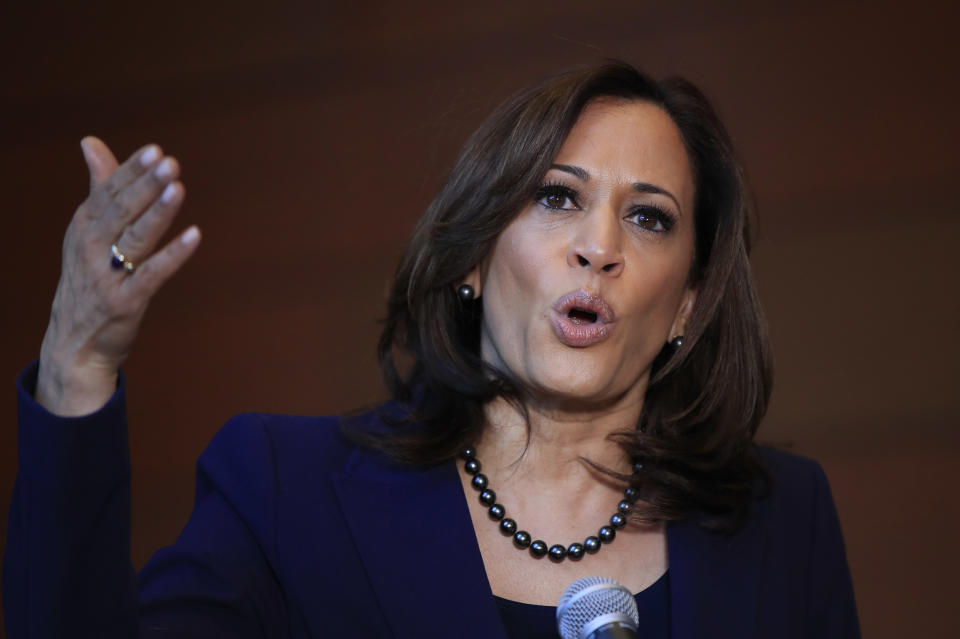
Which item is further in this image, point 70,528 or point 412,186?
point 412,186

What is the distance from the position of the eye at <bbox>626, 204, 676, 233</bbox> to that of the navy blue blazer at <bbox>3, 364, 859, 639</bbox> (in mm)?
537

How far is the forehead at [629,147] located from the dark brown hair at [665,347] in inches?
1.2

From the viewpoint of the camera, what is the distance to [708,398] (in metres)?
2.24

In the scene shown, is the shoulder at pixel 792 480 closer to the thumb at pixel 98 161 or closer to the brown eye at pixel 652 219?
the brown eye at pixel 652 219

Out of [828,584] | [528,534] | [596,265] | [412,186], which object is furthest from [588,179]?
[412,186]

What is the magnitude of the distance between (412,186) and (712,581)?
1678 millimetres

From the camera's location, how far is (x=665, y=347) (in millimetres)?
2309

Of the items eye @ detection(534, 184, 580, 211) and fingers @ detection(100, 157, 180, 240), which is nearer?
fingers @ detection(100, 157, 180, 240)

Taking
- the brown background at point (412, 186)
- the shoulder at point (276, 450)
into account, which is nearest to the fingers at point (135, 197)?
the shoulder at point (276, 450)

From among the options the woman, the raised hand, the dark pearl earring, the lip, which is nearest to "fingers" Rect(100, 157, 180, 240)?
the raised hand

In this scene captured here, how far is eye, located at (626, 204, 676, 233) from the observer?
2.09 meters

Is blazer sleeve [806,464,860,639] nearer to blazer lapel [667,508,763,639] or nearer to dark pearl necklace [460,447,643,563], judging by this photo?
blazer lapel [667,508,763,639]

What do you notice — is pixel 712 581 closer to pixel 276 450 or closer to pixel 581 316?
pixel 581 316

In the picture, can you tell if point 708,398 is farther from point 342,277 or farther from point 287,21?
point 287,21
